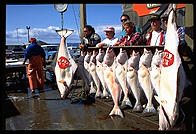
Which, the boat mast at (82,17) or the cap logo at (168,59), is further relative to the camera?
the boat mast at (82,17)

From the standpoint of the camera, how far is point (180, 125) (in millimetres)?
3080

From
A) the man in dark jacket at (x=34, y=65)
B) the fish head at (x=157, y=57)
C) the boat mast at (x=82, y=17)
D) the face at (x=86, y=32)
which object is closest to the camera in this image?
the fish head at (x=157, y=57)

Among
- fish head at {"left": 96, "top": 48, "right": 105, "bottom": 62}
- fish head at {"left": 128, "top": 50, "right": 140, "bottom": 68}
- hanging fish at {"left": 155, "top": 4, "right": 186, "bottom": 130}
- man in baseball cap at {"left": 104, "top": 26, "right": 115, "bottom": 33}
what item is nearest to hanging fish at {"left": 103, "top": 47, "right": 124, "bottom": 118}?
fish head at {"left": 96, "top": 48, "right": 105, "bottom": 62}

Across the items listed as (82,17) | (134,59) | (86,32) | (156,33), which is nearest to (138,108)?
(134,59)

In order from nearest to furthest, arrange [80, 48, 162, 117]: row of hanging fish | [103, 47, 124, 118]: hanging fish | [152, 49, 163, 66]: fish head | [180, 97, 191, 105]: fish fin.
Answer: [180, 97, 191, 105]: fish fin → [152, 49, 163, 66]: fish head → [80, 48, 162, 117]: row of hanging fish → [103, 47, 124, 118]: hanging fish

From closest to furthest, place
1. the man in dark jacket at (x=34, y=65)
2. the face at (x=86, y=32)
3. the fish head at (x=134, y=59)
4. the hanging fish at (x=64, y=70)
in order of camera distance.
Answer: the fish head at (x=134, y=59) → the hanging fish at (x=64, y=70) → the face at (x=86, y=32) → the man in dark jacket at (x=34, y=65)

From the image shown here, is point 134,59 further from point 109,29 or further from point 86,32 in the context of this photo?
point 86,32

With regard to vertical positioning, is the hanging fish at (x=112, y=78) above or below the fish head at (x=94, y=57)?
below

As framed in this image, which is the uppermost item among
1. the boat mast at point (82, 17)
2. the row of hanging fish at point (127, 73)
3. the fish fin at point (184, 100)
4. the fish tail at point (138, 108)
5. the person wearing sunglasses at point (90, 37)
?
the boat mast at point (82, 17)

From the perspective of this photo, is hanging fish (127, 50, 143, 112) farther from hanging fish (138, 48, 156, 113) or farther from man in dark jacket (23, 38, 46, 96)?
man in dark jacket (23, 38, 46, 96)

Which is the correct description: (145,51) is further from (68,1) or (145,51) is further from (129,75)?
(68,1)

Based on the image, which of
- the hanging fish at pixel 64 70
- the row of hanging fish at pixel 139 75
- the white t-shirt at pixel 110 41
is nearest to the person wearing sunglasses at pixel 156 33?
the row of hanging fish at pixel 139 75

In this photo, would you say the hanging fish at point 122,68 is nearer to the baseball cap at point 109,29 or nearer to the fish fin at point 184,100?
the baseball cap at point 109,29
